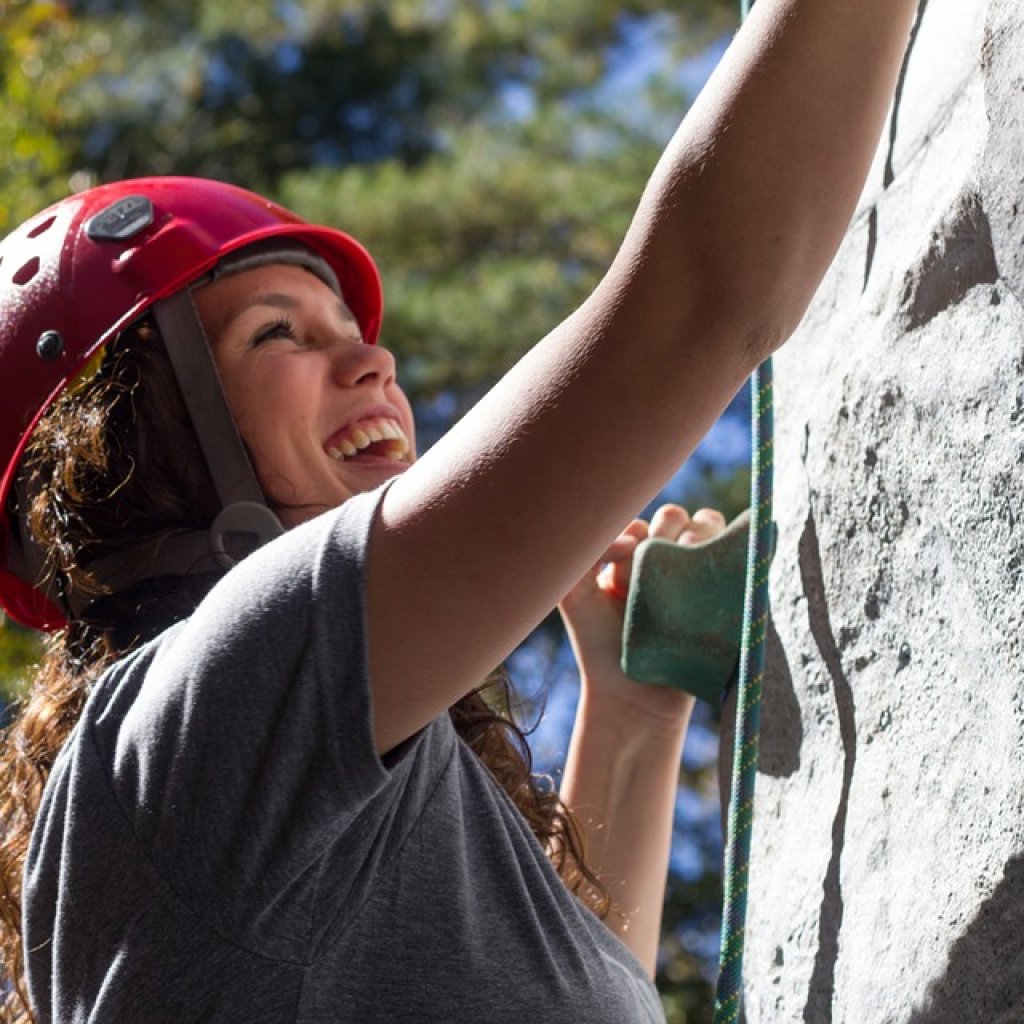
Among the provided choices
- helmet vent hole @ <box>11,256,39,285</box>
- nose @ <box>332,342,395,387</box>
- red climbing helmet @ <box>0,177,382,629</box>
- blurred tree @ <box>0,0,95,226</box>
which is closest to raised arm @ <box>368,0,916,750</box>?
nose @ <box>332,342,395,387</box>

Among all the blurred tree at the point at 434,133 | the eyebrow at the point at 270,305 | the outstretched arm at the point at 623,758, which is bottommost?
the outstretched arm at the point at 623,758

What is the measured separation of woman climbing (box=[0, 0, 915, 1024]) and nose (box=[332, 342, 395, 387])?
0.06m

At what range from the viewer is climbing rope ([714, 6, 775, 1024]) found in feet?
5.75

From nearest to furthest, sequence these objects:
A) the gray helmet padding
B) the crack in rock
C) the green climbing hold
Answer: the crack in rock, the green climbing hold, the gray helmet padding

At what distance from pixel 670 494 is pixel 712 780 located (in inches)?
77.1

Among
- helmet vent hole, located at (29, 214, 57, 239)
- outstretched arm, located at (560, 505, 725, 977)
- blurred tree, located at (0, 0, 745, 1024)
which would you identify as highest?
blurred tree, located at (0, 0, 745, 1024)

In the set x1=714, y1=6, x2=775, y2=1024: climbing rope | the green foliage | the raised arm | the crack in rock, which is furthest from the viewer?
the green foliage

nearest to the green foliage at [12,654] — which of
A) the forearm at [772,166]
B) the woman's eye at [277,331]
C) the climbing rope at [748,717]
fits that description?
the woman's eye at [277,331]

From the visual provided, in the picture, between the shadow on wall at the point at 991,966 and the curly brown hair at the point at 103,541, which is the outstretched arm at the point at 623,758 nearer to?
the curly brown hair at the point at 103,541

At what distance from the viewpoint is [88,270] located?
2238 mm

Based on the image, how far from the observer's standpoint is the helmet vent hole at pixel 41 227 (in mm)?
2369

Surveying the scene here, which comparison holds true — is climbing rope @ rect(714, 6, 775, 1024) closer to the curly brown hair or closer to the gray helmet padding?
the curly brown hair

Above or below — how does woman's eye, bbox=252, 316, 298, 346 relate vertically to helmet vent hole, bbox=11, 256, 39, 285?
below

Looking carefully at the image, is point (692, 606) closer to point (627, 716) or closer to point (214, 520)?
point (627, 716)
